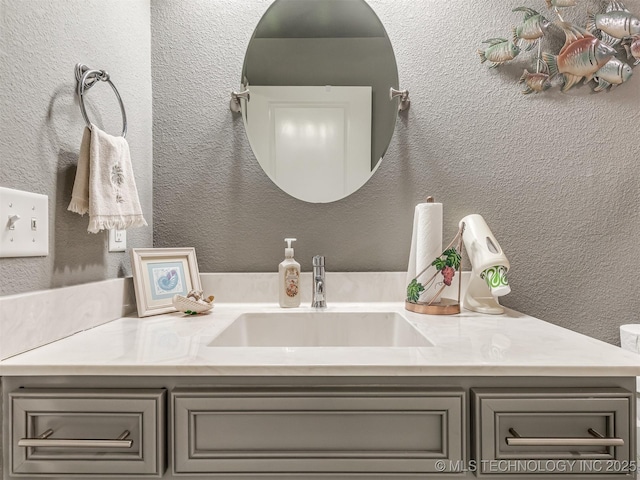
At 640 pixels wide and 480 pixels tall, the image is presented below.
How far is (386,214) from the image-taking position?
1312 mm

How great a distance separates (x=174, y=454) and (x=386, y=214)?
3.00 ft

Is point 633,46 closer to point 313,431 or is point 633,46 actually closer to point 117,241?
point 313,431

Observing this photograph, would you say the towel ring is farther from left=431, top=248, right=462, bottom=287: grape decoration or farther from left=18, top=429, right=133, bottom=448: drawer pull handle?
left=431, top=248, right=462, bottom=287: grape decoration

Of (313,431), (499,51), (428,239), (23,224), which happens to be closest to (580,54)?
(499,51)

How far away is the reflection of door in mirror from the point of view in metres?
1.30

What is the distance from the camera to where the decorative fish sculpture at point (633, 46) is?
126 cm

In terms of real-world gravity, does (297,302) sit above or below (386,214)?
below

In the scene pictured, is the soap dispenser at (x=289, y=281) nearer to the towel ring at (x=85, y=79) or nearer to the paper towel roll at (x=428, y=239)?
the paper towel roll at (x=428, y=239)

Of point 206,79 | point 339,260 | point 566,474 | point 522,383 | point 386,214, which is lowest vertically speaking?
point 566,474

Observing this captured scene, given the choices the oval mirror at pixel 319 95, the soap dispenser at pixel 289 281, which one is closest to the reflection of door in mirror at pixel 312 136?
the oval mirror at pixel 319 95

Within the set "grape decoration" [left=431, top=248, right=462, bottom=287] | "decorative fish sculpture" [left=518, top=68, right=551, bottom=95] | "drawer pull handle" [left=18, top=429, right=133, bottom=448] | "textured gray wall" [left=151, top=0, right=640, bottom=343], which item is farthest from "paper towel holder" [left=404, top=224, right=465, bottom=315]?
"drawer pull handle" [left=18, top=429, right=133, bottom=448]

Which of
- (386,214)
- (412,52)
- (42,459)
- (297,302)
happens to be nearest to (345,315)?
(297,302)

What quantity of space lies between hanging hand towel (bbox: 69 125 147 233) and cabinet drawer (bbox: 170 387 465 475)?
488 mm

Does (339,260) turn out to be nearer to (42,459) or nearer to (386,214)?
(386,214)
